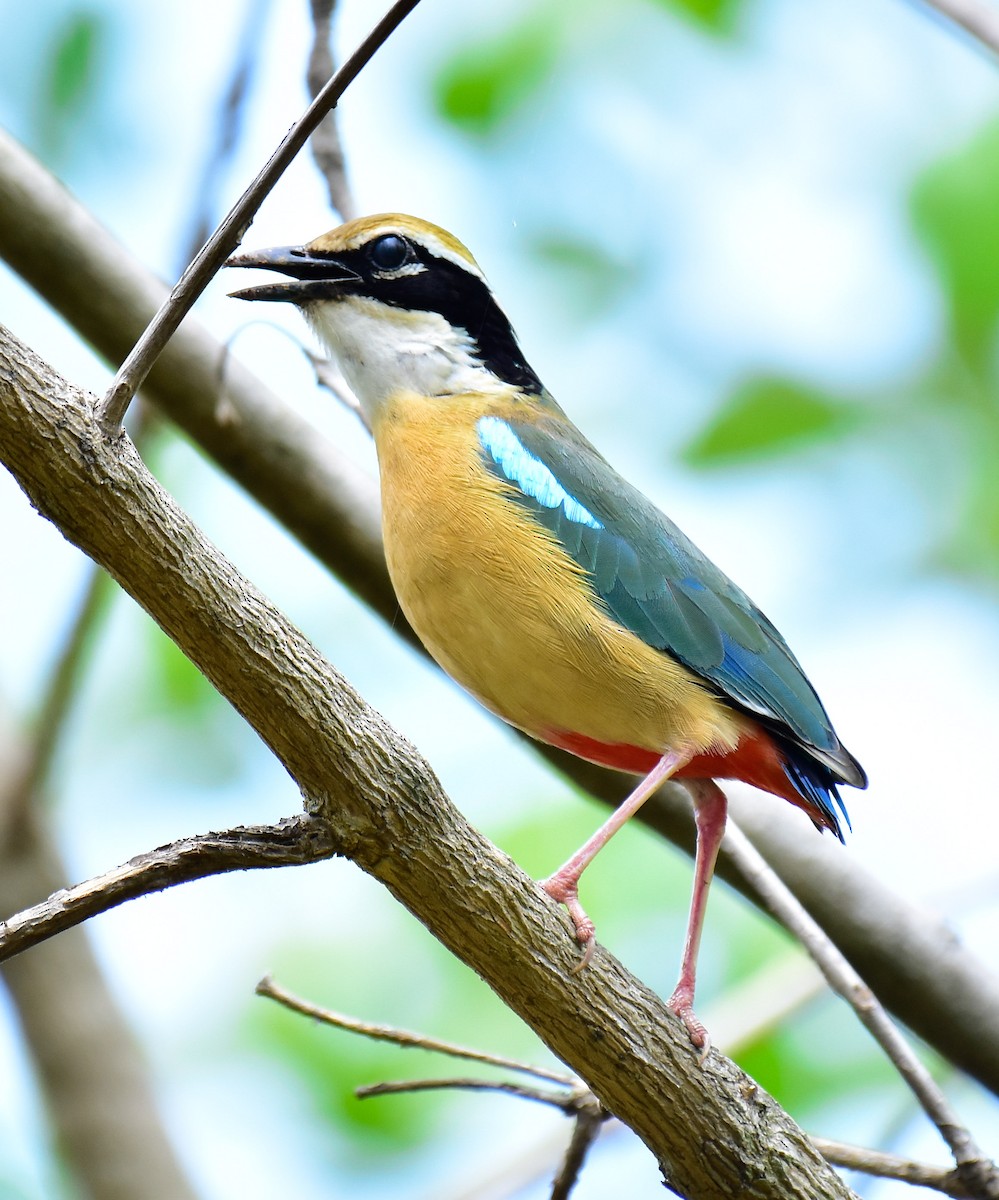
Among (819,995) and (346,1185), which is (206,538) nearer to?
(819,995)

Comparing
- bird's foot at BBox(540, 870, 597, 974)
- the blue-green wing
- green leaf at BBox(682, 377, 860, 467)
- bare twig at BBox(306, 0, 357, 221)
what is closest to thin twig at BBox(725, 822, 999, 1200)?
the blue-green wing

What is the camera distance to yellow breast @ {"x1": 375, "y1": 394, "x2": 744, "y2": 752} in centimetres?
424

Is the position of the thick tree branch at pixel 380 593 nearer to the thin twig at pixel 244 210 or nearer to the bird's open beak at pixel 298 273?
the bird's open beak at pixel 298 273

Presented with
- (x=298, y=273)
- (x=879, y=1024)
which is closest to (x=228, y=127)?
(x=298, y=273)

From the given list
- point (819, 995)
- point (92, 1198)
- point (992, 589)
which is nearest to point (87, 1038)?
point (92, 1198)

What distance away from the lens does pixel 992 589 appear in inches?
340

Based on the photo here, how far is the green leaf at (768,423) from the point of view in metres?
8.20

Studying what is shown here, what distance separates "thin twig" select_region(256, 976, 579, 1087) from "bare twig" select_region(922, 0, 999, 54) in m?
3.12

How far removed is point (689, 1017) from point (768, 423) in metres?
5.13

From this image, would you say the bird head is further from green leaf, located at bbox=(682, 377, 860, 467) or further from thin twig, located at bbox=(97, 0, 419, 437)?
green leaf, located at bbox=(682, 377, 860, 467)

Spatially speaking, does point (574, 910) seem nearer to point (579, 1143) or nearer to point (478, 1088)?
point (478, 1088)

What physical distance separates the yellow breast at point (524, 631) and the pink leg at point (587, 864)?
7cm

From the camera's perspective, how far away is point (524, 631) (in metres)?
4.23

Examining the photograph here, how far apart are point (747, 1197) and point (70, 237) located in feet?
12.1
